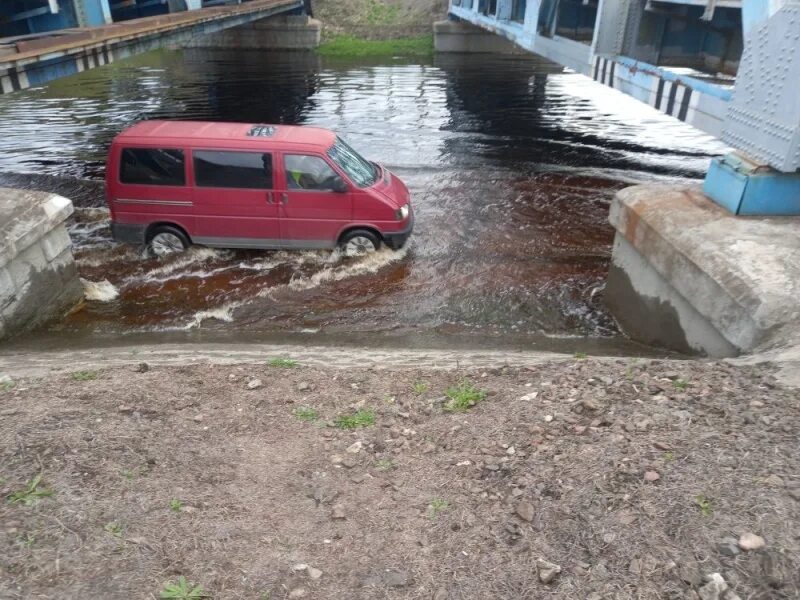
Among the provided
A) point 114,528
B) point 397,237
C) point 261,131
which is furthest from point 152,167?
point 114,528

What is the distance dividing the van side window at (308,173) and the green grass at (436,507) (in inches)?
252

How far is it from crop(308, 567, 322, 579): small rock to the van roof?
23.0ft

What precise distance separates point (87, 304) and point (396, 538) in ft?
24.0

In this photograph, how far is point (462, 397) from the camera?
4.51m

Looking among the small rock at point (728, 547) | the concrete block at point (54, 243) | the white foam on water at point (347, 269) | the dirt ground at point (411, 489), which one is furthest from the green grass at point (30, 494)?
the white foam on water at point (347, 269)

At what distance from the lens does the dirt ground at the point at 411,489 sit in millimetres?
2803

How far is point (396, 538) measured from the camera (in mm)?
3162

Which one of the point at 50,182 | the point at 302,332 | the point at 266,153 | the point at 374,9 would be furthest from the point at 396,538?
the point at 374,9

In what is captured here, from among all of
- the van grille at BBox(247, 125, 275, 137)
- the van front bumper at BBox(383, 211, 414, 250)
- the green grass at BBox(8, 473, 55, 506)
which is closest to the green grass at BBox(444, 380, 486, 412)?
the green grass at BBox(8, 473, 55, 506)

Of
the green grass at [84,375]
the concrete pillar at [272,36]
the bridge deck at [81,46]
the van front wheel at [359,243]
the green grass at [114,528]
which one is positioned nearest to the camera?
the green grass at [114,528]

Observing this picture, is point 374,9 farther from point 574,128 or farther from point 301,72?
point 574,128

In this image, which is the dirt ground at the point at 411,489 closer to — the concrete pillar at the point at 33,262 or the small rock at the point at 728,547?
the small rock at the point at 728,547

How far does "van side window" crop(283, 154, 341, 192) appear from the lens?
8797 mm

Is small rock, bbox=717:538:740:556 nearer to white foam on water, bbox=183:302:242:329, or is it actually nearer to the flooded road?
the flooded road
